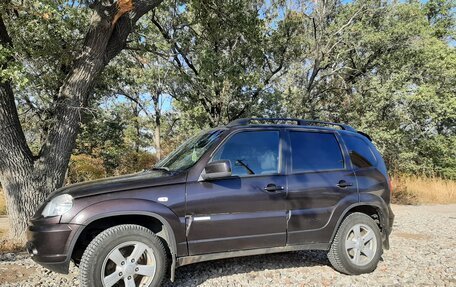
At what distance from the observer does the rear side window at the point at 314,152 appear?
5064 millimetres

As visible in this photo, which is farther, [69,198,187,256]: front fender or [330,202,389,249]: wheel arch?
[330,202,389,249]: wheel arch

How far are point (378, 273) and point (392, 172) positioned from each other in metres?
15.9

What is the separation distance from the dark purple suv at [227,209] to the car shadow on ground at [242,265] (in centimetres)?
31

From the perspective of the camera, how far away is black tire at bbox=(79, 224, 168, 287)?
3.85 meters

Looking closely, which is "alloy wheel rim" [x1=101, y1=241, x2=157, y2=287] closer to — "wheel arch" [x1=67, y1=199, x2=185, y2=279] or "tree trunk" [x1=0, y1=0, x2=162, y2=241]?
"wheel arch" [x1=67, y1=199, x2=185, y2=279]

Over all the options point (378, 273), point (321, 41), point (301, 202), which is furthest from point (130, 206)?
point (321, 41)

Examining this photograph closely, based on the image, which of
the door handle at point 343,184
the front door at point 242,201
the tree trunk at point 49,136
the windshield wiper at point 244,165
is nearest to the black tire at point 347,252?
the door handle at point 343,184

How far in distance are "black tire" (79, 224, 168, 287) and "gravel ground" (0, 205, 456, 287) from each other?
620 mm

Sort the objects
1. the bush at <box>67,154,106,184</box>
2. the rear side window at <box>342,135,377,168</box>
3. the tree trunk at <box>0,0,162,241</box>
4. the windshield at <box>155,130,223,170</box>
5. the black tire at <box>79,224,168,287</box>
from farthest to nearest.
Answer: the bush at <box>67,154,106,184</box>
the tree trunk at <box>0,0,162,241</box>
the rear side window at <box>342,135,377,168</box>
the windshield at <box>155,130,223,170</box>
the black tire at <box>79,224,168,287</box>

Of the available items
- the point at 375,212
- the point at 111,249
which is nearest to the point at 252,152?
the point at 111,249

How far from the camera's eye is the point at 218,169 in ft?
13.9

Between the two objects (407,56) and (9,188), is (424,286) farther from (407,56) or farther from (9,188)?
(407,56)

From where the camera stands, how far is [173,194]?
4238 mm

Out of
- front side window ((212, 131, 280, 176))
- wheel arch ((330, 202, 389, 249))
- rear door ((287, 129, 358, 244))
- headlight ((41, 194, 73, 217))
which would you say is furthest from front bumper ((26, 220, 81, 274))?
wheel arch ((330, 202, 389, 249))
